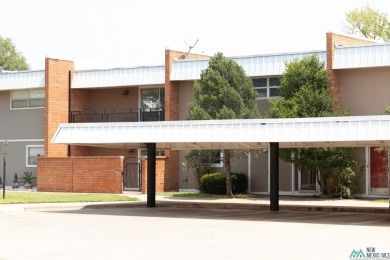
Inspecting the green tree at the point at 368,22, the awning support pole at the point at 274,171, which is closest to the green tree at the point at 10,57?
the green tree at the point at 368,22

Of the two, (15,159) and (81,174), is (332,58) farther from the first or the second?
(15,159)

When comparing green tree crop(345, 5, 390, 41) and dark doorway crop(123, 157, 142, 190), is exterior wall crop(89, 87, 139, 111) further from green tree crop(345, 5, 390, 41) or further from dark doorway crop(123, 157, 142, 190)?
green tree crop(345, 5, 390, 41)

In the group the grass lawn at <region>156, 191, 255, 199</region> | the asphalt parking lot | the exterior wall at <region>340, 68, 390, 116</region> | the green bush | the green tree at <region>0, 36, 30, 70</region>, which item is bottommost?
the grass lawn at <region>156, 191, 255, 199</region>

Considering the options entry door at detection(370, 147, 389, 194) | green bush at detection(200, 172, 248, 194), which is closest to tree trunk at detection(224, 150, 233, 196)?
green bush at detection(200, 172, 248, 194)

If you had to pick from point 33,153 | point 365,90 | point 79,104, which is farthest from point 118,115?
point 365,90

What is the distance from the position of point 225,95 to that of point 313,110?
3790 mm

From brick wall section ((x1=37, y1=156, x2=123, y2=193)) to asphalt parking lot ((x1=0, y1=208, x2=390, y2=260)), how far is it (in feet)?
34.6

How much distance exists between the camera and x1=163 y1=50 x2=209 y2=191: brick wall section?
39812mm

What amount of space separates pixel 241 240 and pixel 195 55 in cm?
2490

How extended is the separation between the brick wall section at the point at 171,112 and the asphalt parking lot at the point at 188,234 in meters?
12.2

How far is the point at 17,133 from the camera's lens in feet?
151

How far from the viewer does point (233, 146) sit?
2972 cm

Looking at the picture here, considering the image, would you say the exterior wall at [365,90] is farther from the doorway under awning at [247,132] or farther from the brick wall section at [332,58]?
the doorway under awning at [247,132]

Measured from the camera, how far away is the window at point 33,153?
147 feet
